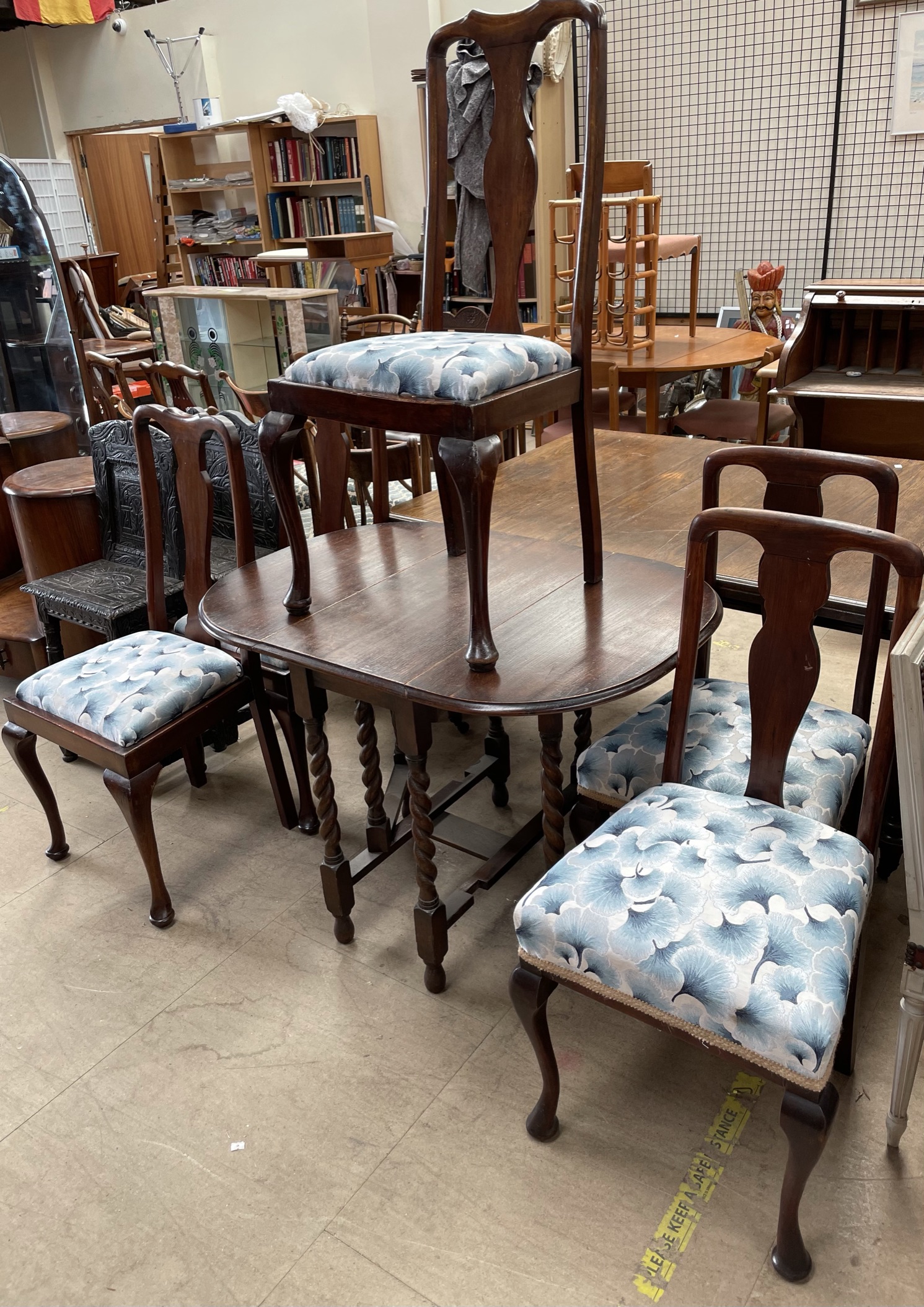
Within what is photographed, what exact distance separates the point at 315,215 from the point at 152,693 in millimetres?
5915

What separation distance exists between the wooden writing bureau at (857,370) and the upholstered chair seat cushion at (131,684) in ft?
8.33

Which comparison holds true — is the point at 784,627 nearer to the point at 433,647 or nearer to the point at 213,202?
the point at 433,647

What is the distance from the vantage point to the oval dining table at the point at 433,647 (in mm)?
1605

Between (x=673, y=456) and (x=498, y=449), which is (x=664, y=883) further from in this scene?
(x=673, y=456)

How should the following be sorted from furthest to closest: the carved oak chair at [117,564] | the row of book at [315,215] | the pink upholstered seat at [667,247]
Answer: the row of book at [315,215] < the pink upholstered seat at [667,247] < the carved oak chair at [117,564]

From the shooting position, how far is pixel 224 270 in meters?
7.67

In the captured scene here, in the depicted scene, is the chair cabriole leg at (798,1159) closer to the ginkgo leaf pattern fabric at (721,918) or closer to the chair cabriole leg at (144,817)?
the ginkgo leaf pattern fabric at (721,918)

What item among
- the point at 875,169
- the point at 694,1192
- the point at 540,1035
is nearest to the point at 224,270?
the point at 875,169

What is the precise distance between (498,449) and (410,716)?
1.60 feet

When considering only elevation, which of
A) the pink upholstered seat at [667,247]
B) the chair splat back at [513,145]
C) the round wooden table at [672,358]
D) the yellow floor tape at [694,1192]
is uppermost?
the chair splat back at [513,145]

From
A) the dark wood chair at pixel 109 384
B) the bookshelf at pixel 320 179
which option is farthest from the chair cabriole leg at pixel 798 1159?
the bookshelf at pixel 320 179

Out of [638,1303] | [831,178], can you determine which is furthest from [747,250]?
[638,1303]

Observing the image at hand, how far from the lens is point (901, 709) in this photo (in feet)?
4.21

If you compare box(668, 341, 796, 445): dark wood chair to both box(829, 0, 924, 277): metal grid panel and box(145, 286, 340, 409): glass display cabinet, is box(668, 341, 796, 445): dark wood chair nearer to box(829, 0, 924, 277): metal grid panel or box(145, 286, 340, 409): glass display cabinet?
box(829, 0, 924, 277): metal grid panel
